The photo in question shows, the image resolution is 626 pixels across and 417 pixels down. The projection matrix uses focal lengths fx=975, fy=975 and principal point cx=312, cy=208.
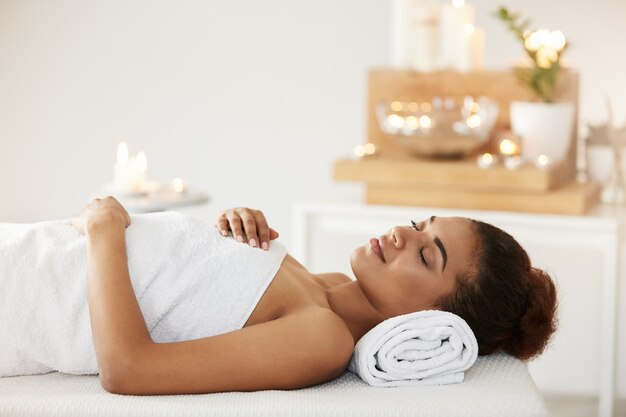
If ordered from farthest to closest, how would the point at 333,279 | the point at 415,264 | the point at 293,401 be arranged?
the point at 333,279
the point at 415,264
the point at 293,401

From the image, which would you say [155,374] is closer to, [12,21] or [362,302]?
[362,302]

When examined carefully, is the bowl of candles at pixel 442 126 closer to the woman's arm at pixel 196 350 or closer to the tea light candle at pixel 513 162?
the tea light candle at pixel 513 162

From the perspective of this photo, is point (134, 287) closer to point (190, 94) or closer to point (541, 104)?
point (541, 104)

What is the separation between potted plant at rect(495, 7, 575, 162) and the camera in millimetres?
3018

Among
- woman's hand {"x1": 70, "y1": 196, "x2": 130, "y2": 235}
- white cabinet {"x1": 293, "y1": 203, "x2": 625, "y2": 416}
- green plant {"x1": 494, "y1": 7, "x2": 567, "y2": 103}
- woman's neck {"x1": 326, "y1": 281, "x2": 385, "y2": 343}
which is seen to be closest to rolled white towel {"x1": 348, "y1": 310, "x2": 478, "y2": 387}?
woman's neck {"x1": 326, "y1": 281, "x2": 385, "y2": 343}

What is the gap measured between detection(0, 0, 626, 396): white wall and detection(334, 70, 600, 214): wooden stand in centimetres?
60

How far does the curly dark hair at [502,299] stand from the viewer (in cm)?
176

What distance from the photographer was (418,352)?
166 centimetres

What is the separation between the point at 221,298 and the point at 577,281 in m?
1.48

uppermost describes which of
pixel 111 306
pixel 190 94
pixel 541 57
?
pixel 541 57

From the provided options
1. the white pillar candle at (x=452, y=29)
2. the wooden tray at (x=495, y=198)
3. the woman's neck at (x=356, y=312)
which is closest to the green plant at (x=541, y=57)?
the white pillar candle at (x=452, y=29)

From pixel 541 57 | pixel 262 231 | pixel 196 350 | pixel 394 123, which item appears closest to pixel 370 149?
pixel 394 123

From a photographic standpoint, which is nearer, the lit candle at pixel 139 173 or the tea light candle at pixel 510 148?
the lit candle at pixel 139 173

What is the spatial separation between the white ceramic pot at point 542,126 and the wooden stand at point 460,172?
70mm
